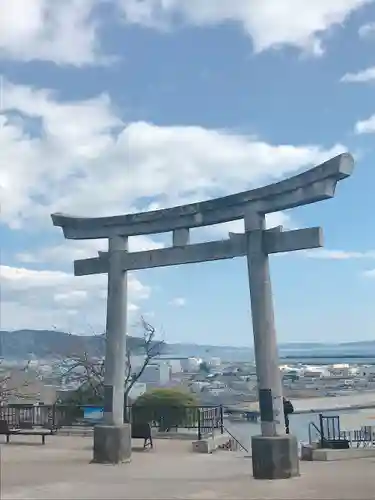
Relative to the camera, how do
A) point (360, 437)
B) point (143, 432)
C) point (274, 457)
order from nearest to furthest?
1. point (274, 457)
2. point (143, 432)
3. point (360, 437)

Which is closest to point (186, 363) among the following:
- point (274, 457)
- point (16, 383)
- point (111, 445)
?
point (16, 383)

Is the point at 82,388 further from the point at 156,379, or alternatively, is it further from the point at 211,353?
the point at 211,353

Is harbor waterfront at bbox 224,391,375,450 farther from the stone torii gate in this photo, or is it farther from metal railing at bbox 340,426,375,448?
the stone torii gate

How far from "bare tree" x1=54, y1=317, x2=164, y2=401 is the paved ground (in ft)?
29.8

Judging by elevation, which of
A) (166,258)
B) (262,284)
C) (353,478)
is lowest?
(353,478)

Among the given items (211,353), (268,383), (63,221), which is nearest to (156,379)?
(63,221)

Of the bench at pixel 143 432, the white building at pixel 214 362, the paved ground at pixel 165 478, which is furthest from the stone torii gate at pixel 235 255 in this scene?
the white building at pixel 214 362

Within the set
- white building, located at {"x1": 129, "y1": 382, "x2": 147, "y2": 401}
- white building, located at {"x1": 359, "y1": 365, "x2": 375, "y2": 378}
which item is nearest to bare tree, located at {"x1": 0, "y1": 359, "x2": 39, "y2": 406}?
white building, located at {"x1": 129, "y1": 382, "x2": 147, "y2": 401}

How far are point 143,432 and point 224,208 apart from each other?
5873mm

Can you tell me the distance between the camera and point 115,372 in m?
11.8

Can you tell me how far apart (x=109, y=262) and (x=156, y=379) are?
1509 centimetres

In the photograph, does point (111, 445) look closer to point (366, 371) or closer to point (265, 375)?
point (265, 375)

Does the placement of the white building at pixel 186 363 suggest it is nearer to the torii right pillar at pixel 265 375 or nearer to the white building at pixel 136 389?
the white building at pixel 136 389

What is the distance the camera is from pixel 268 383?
9.88 m
